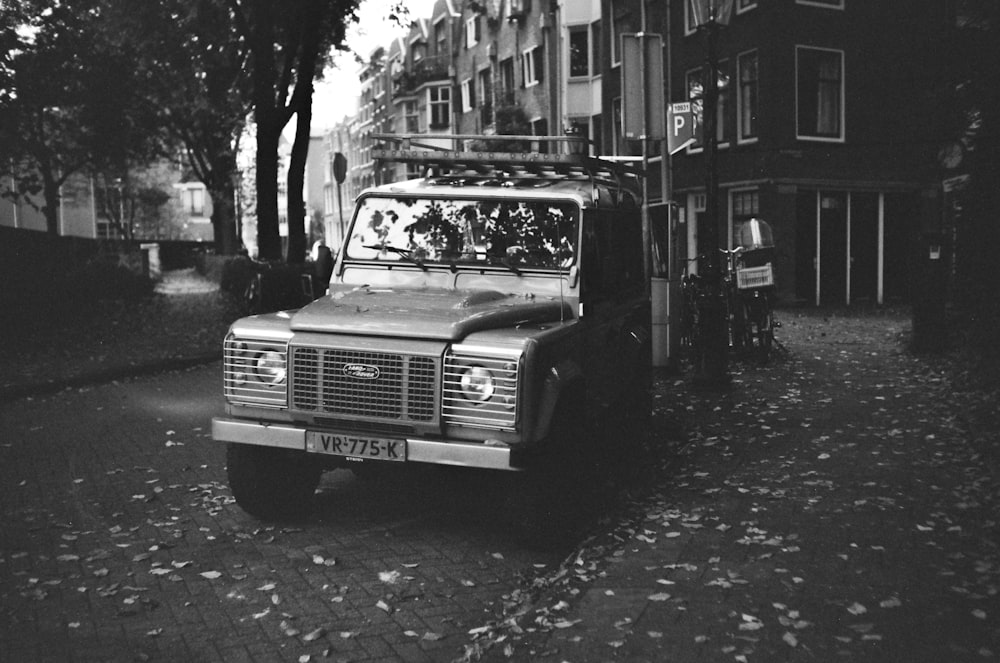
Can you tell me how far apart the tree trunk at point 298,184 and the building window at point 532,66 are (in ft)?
81.5

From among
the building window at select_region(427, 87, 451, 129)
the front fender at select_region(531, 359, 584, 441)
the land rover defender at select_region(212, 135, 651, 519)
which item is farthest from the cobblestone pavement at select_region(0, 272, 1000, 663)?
the building window at select_region(427, 87, 451, 129)

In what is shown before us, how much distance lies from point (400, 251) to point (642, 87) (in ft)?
22.2

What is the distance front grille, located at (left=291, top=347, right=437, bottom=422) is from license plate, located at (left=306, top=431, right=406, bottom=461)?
13 cm

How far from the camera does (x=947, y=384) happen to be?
1173cm

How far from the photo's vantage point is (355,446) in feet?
19.8

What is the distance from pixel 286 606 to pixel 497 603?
1.00 m

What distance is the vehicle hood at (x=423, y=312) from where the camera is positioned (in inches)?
236

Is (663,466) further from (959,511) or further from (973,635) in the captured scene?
(973,635)

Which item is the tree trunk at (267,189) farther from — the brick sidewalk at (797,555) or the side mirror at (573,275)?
the side mirror at (573,275)

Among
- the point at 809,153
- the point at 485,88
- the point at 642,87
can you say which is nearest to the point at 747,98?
the point at 809,153

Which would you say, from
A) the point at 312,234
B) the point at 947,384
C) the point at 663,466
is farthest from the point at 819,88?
the point at 312,234

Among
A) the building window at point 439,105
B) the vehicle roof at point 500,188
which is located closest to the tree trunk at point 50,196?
the building window at point 439,105

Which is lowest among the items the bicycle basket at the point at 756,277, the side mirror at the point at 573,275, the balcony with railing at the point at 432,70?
the bicycle basket at the point at 756,277

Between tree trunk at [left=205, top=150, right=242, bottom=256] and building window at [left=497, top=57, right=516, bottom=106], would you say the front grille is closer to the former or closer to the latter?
tree trunk at [left=205, top=150, right=242, bottom=256]
